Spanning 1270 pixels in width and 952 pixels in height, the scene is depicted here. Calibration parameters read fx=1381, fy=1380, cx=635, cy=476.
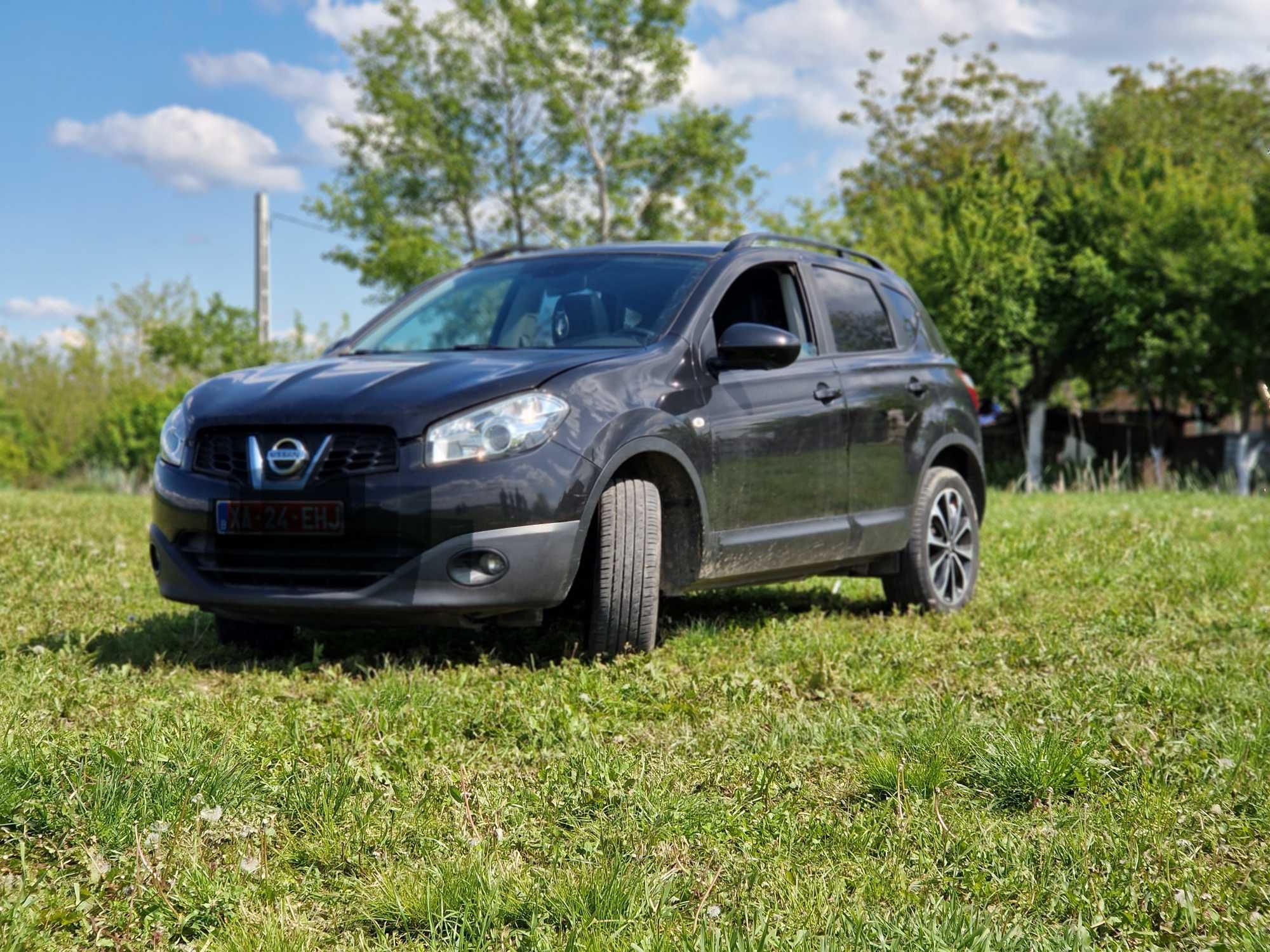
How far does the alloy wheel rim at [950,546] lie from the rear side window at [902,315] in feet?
2.73

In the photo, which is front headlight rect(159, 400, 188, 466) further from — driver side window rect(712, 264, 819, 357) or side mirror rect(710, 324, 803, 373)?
driver side window rect(712, 264, 819, 357)

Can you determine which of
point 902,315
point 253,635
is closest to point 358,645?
point 253,635

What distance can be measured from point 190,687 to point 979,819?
2.79m

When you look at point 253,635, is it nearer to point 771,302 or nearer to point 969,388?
point 771,302

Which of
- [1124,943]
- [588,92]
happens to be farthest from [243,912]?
[588,92]

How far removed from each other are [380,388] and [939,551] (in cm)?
341

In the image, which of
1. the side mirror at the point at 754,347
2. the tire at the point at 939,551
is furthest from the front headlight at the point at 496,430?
the tire at the point at 939,551

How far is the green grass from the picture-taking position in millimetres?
2855

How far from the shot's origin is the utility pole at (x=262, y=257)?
3186cm

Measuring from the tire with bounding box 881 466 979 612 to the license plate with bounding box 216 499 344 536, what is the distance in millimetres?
3236

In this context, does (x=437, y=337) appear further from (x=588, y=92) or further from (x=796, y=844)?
(x=588, y=92)

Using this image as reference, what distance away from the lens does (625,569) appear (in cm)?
523

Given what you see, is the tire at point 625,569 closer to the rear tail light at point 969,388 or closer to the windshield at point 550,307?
the windshield at point 550,307

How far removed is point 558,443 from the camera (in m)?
4.97
